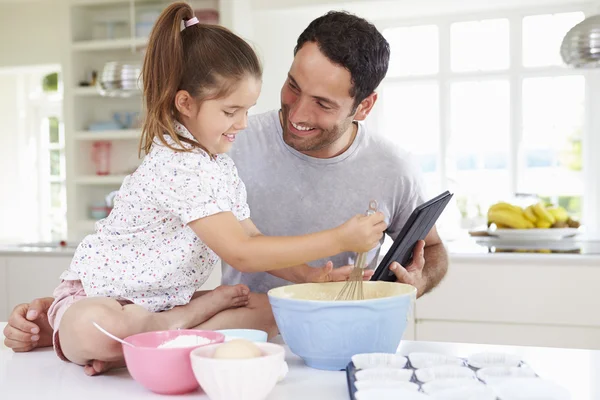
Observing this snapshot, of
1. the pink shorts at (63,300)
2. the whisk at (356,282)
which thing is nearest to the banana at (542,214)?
the whisk at (356,282)

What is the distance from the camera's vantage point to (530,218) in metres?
3.17

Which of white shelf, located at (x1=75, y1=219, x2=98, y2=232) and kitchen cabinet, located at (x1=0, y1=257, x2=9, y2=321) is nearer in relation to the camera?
kitchen cabinet, located at (x1=0, y1=257, x2=9, y2=321)

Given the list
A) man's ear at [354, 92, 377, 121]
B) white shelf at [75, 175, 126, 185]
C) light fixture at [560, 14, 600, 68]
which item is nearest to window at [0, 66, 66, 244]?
white shelf at [75, 175, 126, 185]

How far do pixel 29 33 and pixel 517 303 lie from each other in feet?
16.8

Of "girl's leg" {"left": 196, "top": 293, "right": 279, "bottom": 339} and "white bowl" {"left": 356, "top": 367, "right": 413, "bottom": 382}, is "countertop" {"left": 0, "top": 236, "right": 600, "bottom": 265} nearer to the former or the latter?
"girl's leg" {"left": 196, "top": 293, "right": 279, "bottom": 339}

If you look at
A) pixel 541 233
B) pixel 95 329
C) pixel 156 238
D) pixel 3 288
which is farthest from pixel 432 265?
pixel 3 288

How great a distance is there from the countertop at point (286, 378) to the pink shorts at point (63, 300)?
0.06 metres

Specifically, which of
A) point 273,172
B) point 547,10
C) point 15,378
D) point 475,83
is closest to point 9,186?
point 475,83

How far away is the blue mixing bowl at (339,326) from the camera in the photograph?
3.52 feet

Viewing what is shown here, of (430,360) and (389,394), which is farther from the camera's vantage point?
(430,360)

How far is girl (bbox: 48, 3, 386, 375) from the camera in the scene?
1.23 m

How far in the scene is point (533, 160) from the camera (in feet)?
18.1

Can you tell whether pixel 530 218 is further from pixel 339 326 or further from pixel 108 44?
pixel 108 44

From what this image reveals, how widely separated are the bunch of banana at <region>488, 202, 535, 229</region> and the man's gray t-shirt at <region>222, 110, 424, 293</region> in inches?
54.7
